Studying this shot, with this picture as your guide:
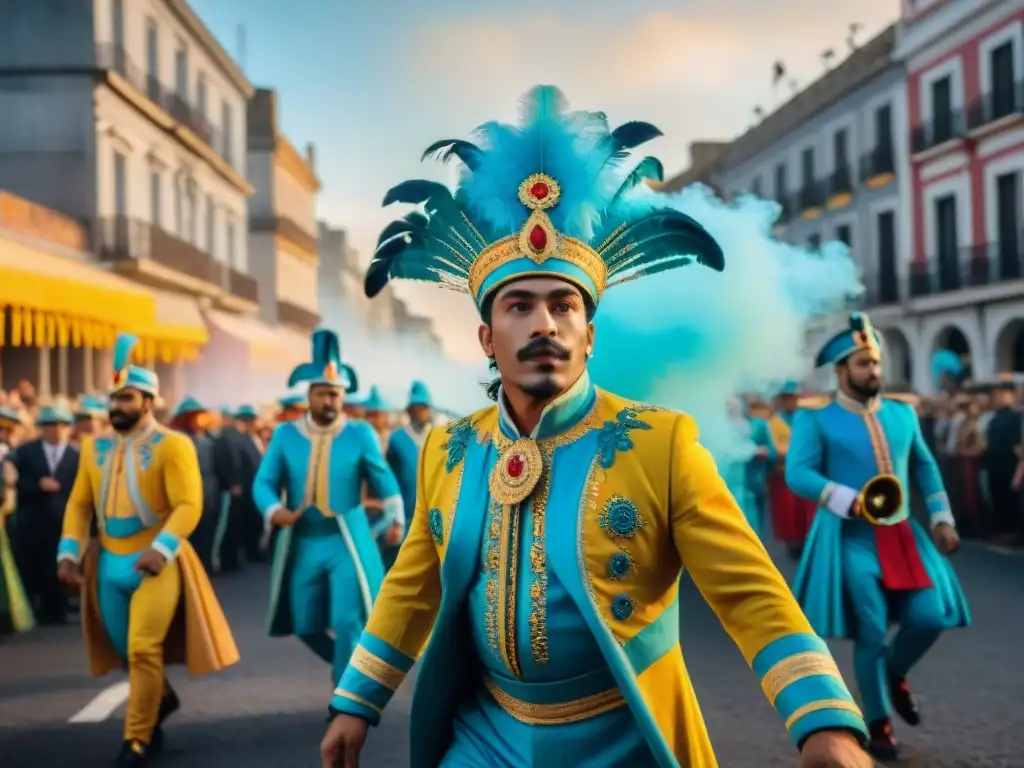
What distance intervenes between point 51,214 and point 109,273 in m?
1.96

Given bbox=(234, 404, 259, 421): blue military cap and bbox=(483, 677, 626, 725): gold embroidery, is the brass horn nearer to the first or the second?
bbox=(483, 677, 626, 725): gold embroidery

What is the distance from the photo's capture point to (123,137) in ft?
93.1

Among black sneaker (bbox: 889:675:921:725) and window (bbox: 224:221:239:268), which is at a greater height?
window (bbox: 224:221:239:268)

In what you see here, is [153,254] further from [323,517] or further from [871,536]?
[871,536]

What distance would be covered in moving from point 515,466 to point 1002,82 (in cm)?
2876

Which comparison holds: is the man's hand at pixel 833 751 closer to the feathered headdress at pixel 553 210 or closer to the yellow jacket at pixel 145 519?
the feathered headdress at pixel 553 210

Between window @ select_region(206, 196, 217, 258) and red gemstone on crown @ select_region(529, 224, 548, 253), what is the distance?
34736 mm

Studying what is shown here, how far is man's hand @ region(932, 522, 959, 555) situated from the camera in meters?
6.26

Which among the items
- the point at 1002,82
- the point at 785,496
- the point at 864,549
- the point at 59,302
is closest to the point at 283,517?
the point at 864,549

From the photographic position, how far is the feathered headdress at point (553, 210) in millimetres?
3066

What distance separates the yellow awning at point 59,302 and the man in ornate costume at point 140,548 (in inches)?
401

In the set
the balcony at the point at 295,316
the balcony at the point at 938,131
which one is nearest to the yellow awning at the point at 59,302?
the balcony at the point at 938,131

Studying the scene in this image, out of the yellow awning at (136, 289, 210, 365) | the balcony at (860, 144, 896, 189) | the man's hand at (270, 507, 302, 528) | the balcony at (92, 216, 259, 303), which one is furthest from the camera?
the balcony at (860, 144, 896, 189)

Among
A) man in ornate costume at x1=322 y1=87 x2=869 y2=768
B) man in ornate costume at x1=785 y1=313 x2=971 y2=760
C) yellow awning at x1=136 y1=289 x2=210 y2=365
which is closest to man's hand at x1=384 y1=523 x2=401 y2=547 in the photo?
man in ornate costume at x1=785 y1=313 x2=971 y2=760
